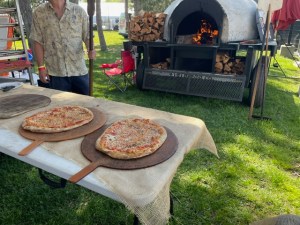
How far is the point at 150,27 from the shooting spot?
20.8 feet

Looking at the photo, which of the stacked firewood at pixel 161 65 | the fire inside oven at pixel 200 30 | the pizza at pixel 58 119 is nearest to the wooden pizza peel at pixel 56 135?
the pizza at pixel 58 119

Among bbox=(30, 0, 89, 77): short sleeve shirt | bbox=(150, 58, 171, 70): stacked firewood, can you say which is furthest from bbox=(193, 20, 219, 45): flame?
bbox=(30, 0, 89, 77): short sleeve shirt

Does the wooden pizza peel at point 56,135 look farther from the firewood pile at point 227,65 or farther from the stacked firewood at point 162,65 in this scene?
the stacked firewood at point 162,65

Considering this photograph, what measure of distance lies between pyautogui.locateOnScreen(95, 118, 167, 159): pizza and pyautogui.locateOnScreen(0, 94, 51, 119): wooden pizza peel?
86 centimetres

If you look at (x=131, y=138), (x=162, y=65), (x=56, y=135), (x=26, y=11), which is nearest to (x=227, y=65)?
(x=162, y=65)

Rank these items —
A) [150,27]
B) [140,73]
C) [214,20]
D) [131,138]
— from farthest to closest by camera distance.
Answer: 1. [140,73]
2. [150,27]
3. [214,20]
4. [131,138]

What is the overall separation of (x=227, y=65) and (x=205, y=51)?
61 cm

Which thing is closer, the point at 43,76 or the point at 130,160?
the point at 130,160

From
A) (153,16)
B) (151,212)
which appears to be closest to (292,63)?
(153,16)

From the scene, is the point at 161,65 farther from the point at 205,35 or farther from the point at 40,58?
the point at 40,58

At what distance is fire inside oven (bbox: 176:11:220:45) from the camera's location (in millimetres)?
6418

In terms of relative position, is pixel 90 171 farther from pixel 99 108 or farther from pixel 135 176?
pixel 99 108

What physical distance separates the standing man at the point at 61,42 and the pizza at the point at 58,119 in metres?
1.45

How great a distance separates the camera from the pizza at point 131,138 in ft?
5.04
